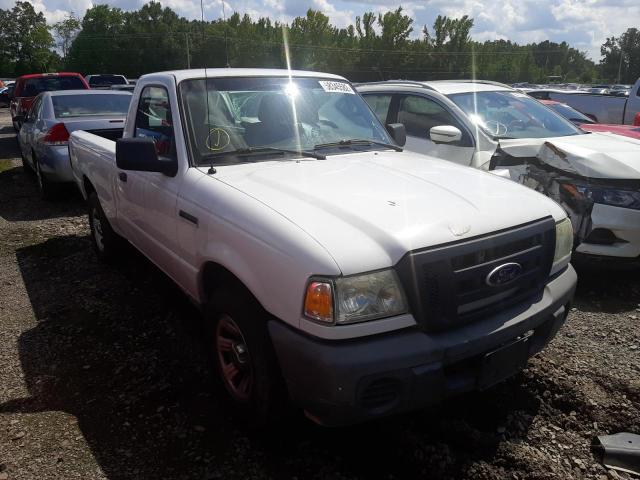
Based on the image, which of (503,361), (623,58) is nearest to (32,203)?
(503,361)

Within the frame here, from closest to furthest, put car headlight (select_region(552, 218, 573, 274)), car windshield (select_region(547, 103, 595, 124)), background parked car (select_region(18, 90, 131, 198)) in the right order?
→ car headlight (select_region(552, 218, 573, 274)) < background parked car (select_region(18, 90, 131, 198)) < car windshield (select_region(547, 103, 595, 124))

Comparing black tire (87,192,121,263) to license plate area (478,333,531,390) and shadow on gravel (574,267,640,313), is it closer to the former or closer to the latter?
license plate area (478,333,531,390)

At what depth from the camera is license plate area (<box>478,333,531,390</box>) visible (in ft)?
8.07

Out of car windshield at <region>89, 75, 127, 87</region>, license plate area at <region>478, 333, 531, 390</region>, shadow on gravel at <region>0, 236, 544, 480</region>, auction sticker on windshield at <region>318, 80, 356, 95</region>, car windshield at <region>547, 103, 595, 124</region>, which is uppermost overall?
car windshield at <region>89, 75, 127, 87</region>

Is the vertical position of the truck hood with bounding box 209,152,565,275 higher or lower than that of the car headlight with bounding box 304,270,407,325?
higher

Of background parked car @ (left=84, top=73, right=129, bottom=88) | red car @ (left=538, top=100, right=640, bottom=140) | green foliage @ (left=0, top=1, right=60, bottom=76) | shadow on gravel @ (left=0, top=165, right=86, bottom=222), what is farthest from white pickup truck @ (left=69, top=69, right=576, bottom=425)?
green foliage @ (left=0, top=1, right=60, bottom=76)

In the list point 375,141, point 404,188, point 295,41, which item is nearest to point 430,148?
point 375,141

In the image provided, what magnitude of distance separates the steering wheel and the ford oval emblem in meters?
3.48

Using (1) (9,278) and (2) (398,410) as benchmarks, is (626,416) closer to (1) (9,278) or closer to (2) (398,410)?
(2) (398,410)

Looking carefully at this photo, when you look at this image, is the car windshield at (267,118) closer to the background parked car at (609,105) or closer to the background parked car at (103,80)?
the background parked car at (609,105)

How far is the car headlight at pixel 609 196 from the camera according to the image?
4453mm

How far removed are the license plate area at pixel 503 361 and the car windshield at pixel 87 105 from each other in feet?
23.9

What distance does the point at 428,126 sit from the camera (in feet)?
20.3

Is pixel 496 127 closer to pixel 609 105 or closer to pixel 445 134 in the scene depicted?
pixel 445 134
